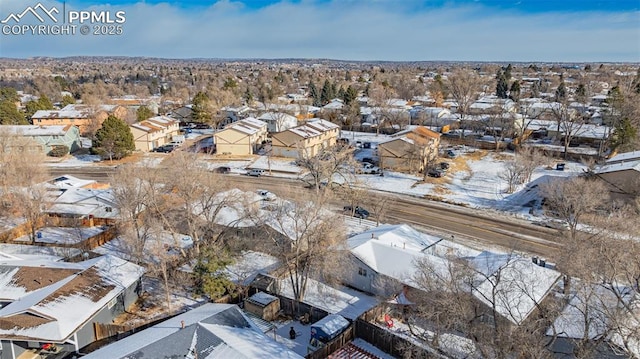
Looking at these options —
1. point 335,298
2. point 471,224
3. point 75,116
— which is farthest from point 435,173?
point 75,116

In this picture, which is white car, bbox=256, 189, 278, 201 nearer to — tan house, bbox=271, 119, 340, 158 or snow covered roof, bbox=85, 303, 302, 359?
tan house, bbox=271, 119, 340, 158

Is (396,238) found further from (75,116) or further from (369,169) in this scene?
(75,116)

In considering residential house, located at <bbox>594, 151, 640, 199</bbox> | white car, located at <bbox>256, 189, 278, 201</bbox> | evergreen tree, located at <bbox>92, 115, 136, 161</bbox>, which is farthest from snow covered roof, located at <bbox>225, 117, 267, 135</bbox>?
residential house, located at <bbox>594, 151, 640, 199</bbox>

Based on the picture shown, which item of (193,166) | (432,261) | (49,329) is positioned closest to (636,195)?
(432,261)

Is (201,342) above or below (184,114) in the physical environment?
below

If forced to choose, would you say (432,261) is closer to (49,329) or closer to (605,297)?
(605,297)

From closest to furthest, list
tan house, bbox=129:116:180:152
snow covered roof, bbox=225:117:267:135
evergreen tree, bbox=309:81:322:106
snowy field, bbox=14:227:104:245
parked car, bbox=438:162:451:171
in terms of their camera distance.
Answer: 1. snowy field, bbox=14:227:104:245
2. parked car, bbox=438:162:451:171
3. snow covered roof, bbox=225:117:267:135
4. tan house, bbox=129:116:180:152
5. evergreen tree, bbox=309:81:322:106
